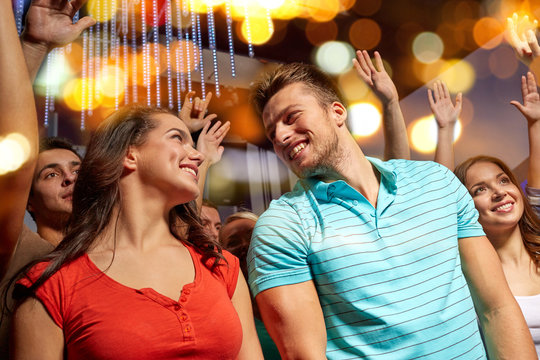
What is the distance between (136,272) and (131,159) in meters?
0.38

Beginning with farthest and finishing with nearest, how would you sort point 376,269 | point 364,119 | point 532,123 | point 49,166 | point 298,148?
1. point 364,119
2. point 532,123
3. point 49,166
4. point 298,148
5. point 376,269

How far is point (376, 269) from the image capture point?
126 cm

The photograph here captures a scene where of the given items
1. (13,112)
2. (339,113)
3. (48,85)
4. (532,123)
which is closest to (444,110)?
(532,123)

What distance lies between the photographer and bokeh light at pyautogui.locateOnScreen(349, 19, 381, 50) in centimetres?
313

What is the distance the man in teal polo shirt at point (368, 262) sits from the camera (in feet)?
4.00

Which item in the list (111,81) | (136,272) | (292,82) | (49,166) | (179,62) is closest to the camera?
(136,272)

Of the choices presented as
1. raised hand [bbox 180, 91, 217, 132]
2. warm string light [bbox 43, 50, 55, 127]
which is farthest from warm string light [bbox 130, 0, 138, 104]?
raised hand [bbox 180, 91, 217, 132]

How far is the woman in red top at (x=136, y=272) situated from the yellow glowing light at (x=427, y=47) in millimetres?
2373

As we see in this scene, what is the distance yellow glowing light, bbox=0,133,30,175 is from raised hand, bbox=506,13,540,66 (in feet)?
7.65

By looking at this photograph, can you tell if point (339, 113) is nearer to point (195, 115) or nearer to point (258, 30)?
point (195, 115)

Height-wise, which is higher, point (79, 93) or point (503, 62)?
point (503, 62)

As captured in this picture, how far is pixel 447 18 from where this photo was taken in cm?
308

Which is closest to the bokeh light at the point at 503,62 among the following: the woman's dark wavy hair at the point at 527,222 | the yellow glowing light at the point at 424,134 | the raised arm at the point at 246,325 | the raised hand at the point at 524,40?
the yellow glowing light at the point at 424,134

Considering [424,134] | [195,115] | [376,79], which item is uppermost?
[376,79]
